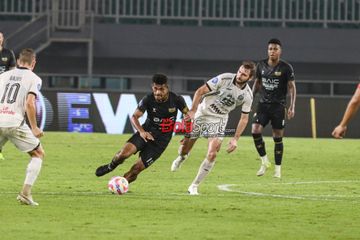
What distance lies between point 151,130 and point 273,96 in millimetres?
4212

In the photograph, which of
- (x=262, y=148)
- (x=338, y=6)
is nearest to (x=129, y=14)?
(x=338, y=6)

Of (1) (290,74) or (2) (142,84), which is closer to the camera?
(1) (290,74)

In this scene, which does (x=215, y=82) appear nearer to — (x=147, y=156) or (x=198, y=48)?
(x=147, y=156)

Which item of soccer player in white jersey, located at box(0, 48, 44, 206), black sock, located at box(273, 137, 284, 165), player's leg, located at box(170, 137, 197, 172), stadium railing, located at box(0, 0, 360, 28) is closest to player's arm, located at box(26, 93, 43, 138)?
soccer player in white jersey, located at box(0, 48, 44, 206)

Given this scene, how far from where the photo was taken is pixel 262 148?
741 inches

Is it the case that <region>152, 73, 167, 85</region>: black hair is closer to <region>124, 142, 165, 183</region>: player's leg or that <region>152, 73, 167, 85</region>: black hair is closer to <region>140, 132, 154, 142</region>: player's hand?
<region>140, 132, 154, 142</region>: player's hand

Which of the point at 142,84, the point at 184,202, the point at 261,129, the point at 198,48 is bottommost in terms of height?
the point at 142,84

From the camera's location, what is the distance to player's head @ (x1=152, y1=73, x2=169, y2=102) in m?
14.2

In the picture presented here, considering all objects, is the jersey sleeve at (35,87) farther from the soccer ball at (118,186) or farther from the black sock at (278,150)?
the black sock at (278,150)

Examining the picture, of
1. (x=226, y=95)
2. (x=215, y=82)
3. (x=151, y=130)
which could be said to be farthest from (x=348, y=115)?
(x=226, y=95)

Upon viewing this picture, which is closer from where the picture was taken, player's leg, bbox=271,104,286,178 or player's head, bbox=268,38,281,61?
player's head, bbox=268,38,281,61

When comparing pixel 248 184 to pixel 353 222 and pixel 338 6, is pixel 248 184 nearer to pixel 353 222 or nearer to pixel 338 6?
pixel 353 222

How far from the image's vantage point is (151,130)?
1505 centimetres

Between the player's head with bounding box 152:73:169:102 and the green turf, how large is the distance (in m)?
1.36
